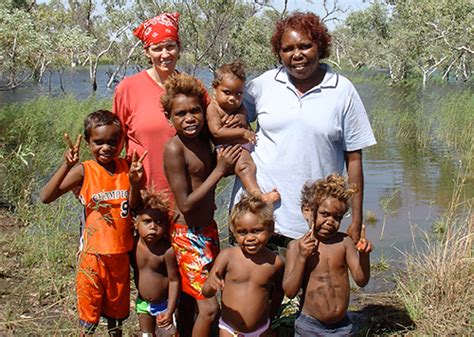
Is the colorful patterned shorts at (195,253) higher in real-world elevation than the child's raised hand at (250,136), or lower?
lower

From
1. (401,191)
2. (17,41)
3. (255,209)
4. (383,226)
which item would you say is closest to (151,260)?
(255,209)

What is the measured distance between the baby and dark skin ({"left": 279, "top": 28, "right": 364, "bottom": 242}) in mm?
473

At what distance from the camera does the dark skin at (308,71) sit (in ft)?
9.68

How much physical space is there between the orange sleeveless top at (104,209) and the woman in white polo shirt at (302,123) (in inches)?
24.6

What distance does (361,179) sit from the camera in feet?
10.2

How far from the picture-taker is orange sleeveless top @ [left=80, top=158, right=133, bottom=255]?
311cm

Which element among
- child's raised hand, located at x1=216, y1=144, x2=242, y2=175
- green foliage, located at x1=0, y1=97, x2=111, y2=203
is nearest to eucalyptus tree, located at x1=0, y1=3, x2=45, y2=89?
green foliage, located at x1=0, y1=97, x2=111, y2=203

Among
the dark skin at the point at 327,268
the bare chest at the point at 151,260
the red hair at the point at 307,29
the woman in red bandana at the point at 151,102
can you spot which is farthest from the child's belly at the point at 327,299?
the red hair at the point at 307,29

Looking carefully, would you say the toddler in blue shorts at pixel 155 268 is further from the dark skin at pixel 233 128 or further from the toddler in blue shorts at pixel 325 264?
the toddler in blue shorts at pixel 325 264

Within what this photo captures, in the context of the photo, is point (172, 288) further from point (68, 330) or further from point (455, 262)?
point (455, 262)

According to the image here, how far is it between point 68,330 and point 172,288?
A: 561 mm

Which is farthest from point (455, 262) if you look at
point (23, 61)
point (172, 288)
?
point (23, 61)

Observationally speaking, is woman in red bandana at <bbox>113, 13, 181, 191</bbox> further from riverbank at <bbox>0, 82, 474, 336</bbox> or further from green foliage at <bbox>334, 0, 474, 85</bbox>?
green foliage at <bbox>334, 0, 474, 85</bbox>

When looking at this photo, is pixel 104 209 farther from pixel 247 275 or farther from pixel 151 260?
pixel 247 275
